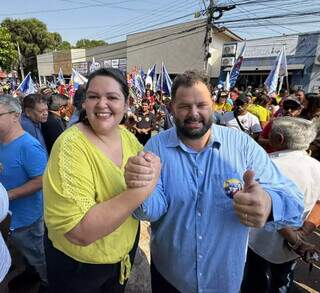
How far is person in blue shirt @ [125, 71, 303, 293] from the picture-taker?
1473 mm

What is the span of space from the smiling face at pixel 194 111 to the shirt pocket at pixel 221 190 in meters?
0.23

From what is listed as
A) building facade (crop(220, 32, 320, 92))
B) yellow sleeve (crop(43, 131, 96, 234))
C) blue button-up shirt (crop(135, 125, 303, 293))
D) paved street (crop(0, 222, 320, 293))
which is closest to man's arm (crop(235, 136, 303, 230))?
blue button-up shirt (crop(135, 125, 303, 293))

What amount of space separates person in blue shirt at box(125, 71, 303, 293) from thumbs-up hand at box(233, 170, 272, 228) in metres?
0.18

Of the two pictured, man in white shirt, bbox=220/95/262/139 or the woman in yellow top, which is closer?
the woman in yellow top

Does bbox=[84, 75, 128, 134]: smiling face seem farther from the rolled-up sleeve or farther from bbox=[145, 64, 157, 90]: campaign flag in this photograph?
bbox=[145, 64, 157, 90]: campaign flag

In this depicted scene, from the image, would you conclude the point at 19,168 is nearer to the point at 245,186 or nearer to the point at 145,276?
the point at 145,276

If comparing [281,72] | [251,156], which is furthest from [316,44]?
[251,156]

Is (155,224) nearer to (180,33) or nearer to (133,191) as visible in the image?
(133,191)

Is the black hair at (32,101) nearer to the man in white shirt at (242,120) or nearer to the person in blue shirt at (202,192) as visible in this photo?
the person in blue shirt at (202,192)

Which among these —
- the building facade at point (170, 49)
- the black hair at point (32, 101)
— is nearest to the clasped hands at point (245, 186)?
the black hair at point (32, 101)

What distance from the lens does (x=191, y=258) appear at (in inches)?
60.5

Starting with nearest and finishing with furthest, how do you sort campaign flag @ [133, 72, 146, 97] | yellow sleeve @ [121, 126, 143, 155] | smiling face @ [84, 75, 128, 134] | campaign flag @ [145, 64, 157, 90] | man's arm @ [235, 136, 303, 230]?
man's arm @ [235, 136, 303, 230], smiling face @ [84, 75, 128, 134], yellow sleeve @ [121, 126, 143, 155], campaign flag @ [133, 72, 146, 97], campaign flag @ [145, 64, 157, 90]

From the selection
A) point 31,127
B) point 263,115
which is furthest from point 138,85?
point 31,127

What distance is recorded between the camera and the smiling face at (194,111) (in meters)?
1.50
